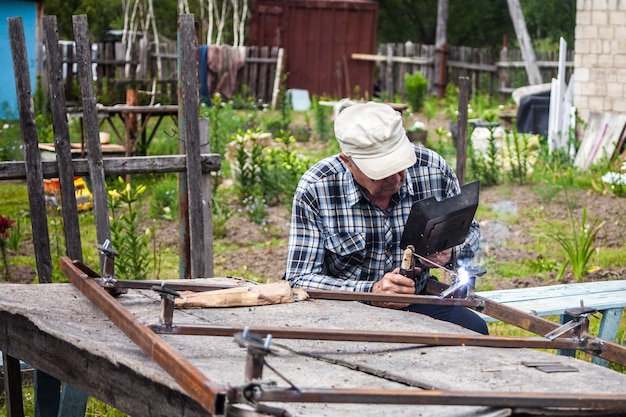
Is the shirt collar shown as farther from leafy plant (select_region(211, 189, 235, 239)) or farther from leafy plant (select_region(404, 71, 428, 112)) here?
leafy plant (select_region(404, 71, 428, 112))

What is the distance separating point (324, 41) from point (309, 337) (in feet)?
61.7

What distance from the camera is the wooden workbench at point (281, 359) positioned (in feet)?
8.07

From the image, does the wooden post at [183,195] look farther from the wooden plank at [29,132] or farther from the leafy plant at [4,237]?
the leafy plant at [4,237]

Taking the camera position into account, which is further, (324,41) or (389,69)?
(324,41)

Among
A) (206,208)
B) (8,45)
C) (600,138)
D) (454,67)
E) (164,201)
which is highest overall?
(8,45)

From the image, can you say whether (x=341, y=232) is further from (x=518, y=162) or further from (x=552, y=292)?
(x=518, y=162)

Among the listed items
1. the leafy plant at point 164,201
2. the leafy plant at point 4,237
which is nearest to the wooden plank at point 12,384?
the leafy plant at point 4,237

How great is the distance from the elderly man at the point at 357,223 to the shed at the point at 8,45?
10.9 meters

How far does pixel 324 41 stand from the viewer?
21078 mm

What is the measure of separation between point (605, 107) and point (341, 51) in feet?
32.2

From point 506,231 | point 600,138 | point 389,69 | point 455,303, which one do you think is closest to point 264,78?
point 389,69

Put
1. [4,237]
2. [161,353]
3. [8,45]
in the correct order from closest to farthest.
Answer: [161,353] → [4,237] → [8,45]

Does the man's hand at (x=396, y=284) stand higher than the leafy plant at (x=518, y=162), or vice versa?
the man's hand at (x=396, y=284)

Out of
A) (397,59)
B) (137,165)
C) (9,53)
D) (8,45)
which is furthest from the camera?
(397,59)
